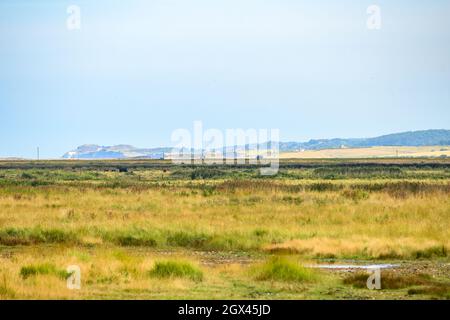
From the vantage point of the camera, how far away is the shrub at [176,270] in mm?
20406

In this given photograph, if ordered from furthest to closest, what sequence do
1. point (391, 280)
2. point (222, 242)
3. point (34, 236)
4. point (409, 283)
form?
point (34, 236)
point (222, 242)
point (391, 280)
point (409, 283)

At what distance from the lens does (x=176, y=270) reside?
2066cm

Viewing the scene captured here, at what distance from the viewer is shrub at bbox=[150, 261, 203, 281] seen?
20406 millimetres

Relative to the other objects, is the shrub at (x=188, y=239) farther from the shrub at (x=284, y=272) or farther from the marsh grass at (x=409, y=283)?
the marsh grass at (x=409, y=283)

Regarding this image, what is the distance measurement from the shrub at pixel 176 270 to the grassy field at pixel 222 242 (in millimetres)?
28

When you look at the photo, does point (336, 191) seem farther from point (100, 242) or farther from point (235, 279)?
point (235, 279)

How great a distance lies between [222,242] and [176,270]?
925 cm

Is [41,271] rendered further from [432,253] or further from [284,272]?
[432,253]

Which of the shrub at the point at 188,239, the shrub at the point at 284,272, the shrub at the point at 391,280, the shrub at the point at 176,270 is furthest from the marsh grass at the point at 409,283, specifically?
the shrub at the point at 188,239

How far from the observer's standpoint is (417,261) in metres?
25.5

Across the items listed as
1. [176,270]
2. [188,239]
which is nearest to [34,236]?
[188,239]

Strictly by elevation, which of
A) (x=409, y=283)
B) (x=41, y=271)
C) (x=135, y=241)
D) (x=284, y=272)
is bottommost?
(x=135, y=241)
